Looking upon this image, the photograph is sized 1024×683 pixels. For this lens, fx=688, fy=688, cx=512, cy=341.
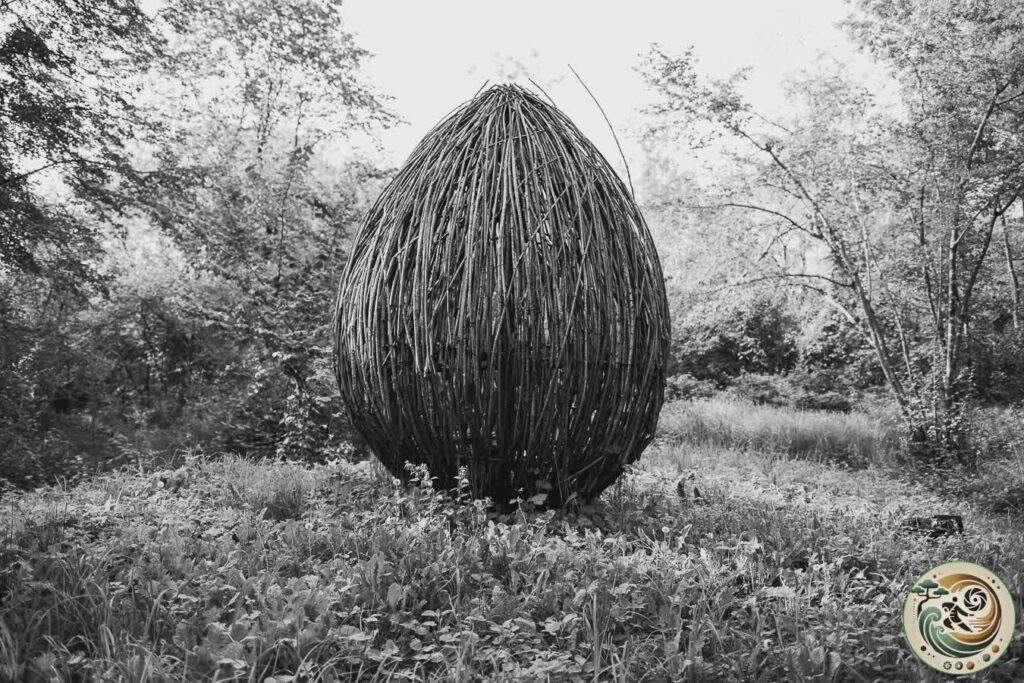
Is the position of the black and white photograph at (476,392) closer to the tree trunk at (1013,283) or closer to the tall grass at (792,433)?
the tall grass at (792,433)

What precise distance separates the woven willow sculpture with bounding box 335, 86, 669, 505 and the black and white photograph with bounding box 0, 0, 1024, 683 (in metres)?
0.02

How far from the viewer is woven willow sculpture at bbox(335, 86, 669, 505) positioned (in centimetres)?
345

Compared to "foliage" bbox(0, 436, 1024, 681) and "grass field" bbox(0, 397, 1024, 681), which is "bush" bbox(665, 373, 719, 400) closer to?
"grass field" bbox(0, 397, 1024, 681)

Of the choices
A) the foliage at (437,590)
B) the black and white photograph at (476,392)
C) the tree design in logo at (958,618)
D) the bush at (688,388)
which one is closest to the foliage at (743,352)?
the bush at (688,388)

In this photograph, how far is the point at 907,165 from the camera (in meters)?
9.34

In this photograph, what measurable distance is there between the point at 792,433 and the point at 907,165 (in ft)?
13.7

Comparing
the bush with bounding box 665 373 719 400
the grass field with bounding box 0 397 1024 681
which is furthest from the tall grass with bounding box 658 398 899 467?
the grass field with bounding box 0 397 1024 681

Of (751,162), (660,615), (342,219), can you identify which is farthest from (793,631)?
(751,162)

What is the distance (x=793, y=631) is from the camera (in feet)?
8.02

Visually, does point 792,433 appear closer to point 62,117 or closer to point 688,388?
point 688,388

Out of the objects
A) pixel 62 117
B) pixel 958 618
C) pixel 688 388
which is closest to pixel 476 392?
pixel 958 618

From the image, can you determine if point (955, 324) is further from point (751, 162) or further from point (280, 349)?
point (280, 349)

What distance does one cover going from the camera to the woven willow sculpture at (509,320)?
345 cm

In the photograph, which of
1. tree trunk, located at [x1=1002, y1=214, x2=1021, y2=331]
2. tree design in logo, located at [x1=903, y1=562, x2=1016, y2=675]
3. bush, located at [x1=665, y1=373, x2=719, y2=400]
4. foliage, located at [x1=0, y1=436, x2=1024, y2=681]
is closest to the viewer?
foliage, located at [x1=0, y1=436, x2=1024, y2=681]
